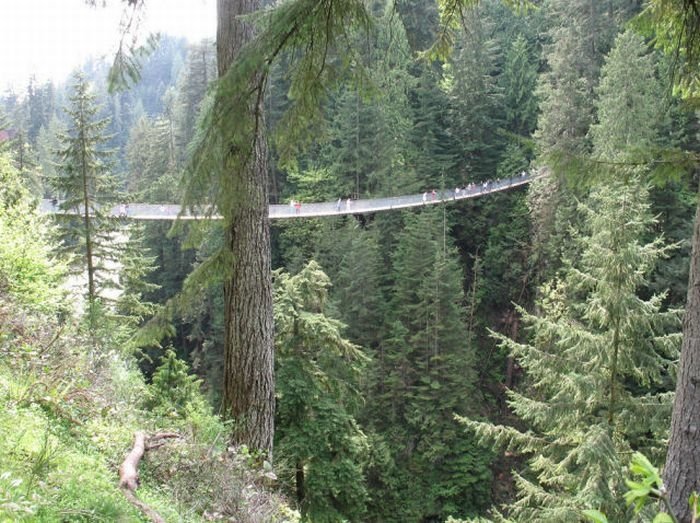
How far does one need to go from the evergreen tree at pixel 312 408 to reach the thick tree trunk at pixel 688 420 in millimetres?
5712

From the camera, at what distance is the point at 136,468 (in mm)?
3287

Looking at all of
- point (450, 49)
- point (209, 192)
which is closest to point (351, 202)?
point (450, 49)

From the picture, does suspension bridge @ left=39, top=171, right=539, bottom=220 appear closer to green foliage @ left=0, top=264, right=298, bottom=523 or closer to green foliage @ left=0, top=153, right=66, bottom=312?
green foliage @ left=0, top=153, right=66, bottom=312

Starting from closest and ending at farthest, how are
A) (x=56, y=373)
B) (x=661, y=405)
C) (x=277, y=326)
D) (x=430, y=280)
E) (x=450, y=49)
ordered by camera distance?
(x=56, y=373) < (x=450, y=49) < (x=661, y=405) < (x=277, y=326) < (x=430, y=280)

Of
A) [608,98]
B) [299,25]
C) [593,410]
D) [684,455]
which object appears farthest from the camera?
[608,98]

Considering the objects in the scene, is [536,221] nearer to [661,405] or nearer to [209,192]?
[661,405]

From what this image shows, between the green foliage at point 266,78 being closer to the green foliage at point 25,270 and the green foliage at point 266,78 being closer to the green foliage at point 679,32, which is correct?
the green foliage at point 679,32

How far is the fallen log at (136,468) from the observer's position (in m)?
2.69

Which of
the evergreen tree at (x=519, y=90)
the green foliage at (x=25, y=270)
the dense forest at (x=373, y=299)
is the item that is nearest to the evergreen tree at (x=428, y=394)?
the dense forest at (x=373, y=299)

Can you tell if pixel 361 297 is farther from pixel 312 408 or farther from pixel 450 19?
pixel 450 19

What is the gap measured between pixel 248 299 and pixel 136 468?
1524 mm

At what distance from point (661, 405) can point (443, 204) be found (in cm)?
1565

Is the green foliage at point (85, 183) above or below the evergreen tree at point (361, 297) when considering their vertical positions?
above

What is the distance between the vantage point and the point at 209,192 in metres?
3.30
